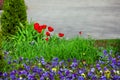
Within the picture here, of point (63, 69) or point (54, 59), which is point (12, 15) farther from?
point (63, 69)

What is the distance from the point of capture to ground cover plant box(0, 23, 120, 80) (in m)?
6.15

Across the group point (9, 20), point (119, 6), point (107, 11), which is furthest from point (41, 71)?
point (119, 6)

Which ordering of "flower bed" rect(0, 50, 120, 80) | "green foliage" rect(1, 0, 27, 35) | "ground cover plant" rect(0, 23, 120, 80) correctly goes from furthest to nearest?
"green foliage" rect(1, 0, 27, 35)
"ground cover plant" rect(0, 23, 120, 80)
"flower bed" rect(0, 50, 120, 80)

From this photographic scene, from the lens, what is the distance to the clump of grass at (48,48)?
283 inches

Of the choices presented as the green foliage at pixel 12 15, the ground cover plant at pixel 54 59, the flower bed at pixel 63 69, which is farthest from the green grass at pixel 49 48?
the green foliage at pixel 12 15

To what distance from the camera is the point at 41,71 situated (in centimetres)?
621

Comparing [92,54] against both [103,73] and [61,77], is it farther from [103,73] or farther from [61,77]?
[61,77]

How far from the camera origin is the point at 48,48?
7430 mm

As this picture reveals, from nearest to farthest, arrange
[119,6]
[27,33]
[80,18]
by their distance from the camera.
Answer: [27,33] < [80,18] < [119,6]

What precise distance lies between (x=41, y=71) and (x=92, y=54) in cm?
136

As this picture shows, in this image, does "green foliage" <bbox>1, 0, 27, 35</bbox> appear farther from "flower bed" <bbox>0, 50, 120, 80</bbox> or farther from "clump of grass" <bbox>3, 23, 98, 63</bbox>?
"flower bed" <bbox>0, 50, 120, 80</bbox>

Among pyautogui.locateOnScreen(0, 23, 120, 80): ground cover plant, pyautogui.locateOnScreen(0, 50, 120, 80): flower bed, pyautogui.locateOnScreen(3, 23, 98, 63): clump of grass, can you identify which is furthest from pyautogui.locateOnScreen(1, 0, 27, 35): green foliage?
pyautogui.locateOnScreen(0, 50, 120, 80): flower bed

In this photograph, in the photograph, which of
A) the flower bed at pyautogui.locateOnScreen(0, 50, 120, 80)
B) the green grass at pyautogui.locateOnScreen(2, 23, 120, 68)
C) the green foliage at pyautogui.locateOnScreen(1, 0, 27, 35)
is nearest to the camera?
the flower bed at pyautogui.locateOnScreen(0, 50, 120, 80)

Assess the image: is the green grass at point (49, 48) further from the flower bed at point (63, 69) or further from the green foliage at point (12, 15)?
the green foliage at point (12, 15)
